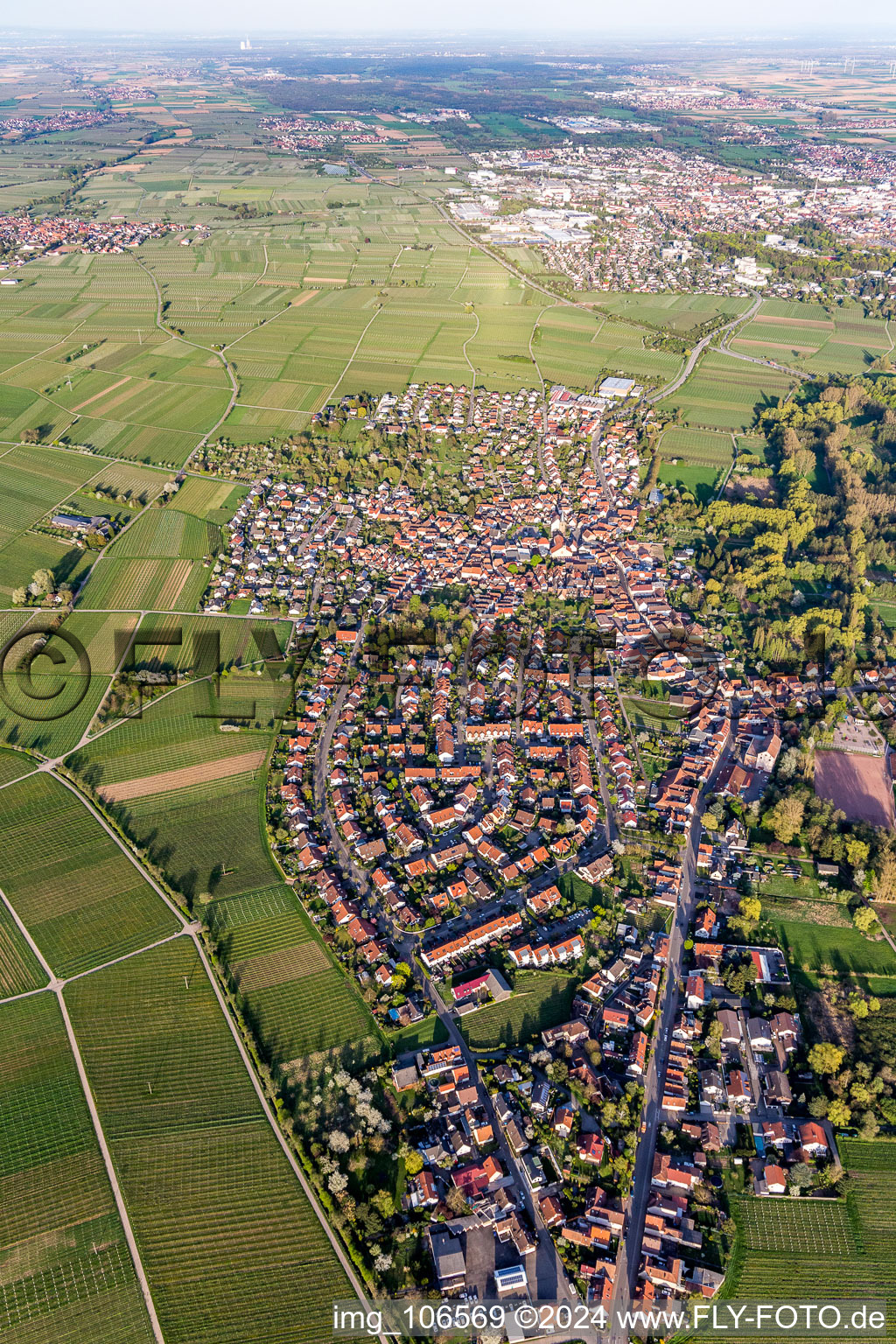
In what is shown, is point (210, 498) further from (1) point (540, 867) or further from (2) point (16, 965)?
(1) point (540, 867)

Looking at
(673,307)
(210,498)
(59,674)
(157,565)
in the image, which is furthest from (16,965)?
(673,307)

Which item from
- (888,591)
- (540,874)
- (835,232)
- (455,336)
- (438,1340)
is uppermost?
(835,232)

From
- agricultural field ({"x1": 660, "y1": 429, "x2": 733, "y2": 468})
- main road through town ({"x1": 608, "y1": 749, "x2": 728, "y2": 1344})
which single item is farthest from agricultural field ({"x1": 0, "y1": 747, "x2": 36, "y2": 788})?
agricultural field ({"x1": 660, "y1": 429, "x2": 733, "y2": 468})

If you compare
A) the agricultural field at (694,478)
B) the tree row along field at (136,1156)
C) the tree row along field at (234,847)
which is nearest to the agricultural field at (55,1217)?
the tree row along field at (136,1156)

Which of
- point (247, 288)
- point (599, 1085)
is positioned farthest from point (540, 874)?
point (247, 288)

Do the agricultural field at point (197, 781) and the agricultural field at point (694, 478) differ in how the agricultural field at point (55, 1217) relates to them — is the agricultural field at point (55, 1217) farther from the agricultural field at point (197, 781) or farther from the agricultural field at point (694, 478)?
the agricultural field at point (694, 478)

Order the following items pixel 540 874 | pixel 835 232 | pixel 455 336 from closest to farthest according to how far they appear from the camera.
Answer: pixel 540 874, pixel 455 336, pixel 835 232

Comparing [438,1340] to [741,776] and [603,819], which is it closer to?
[603,819]
